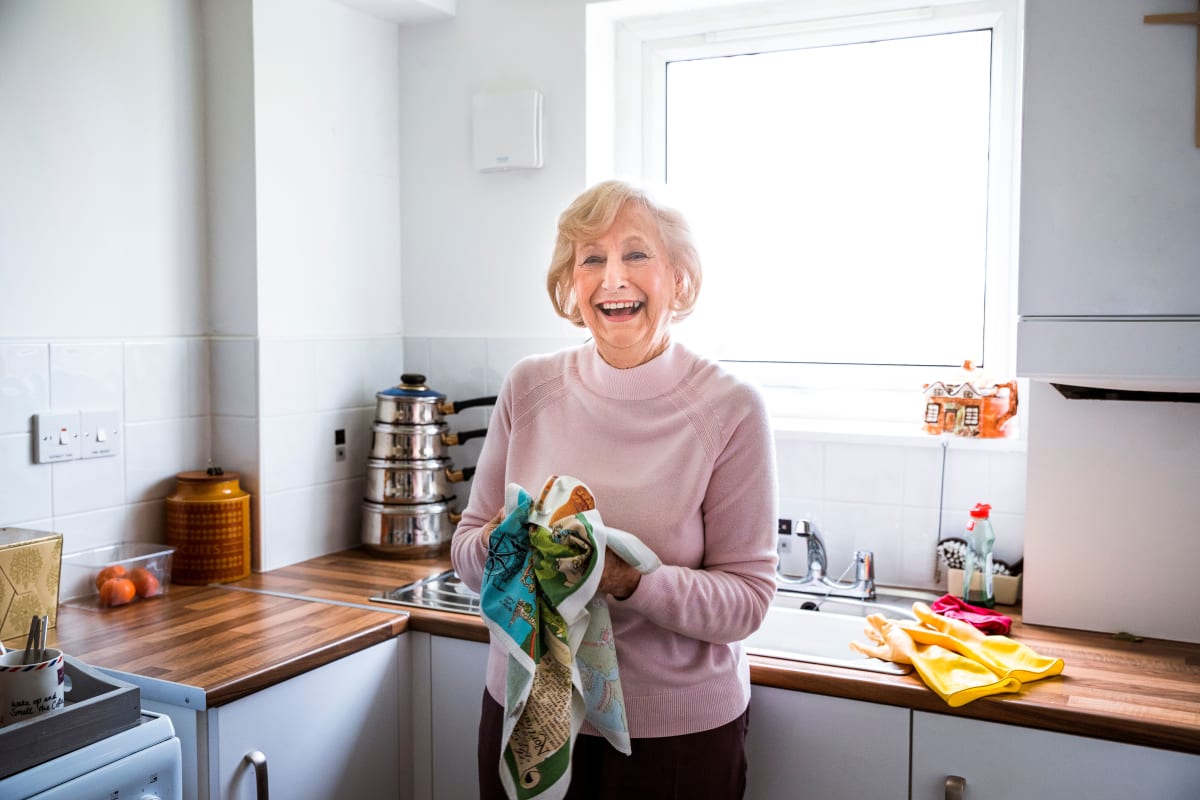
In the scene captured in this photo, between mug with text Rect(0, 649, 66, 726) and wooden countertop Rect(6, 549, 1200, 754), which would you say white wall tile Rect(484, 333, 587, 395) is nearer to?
wooden countertop Rect(6, 549, 1200, 754)

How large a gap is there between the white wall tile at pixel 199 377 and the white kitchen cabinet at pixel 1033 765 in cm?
159

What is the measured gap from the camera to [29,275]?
1.91m

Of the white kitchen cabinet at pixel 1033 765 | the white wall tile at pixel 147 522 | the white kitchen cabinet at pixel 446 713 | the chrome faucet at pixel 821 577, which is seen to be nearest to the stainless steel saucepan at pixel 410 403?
the white wall tile at pixel 147 522

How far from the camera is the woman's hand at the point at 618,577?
4.50ft

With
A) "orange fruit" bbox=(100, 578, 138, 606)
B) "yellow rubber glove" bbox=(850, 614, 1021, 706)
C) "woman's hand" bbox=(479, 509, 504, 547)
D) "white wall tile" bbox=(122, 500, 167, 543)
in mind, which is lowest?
"yellow rubber glove" bbox=(850, 614, 1021, 706)

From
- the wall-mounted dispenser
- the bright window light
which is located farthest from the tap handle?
the wall-mounted dispenser

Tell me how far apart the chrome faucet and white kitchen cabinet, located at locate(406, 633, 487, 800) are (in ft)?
2.22

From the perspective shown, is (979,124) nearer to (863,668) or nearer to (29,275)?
(863,668)

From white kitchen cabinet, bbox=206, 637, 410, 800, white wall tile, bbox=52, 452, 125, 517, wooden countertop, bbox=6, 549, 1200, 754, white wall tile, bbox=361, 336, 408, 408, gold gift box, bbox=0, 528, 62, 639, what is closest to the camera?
wooden countertop, bbox=6, 549, 1200, 754

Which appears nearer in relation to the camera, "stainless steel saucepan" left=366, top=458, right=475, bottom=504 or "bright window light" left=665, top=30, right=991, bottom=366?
"bright window light" left=665, top=30, right=991, bottom=366

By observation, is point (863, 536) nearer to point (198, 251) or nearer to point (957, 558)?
point (957, 558)

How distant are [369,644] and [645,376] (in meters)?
0.72

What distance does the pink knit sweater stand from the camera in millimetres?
1430

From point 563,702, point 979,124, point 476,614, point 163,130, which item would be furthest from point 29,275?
point 979,124
